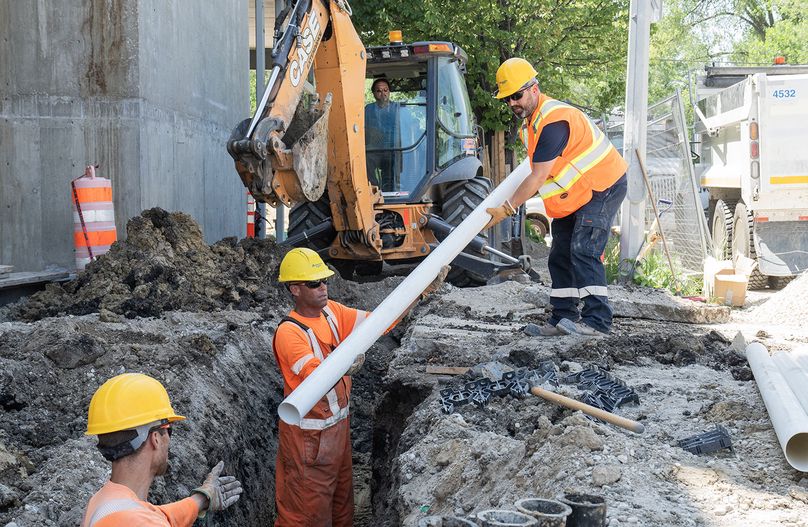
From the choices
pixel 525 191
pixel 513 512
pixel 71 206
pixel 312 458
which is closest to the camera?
pixel 513 512

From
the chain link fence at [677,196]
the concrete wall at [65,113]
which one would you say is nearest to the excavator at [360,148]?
the concrete wall at [65,113]

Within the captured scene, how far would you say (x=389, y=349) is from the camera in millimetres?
8859

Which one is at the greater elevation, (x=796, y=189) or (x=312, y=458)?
(x=796, y=189)

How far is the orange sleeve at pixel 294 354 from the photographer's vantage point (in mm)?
4949

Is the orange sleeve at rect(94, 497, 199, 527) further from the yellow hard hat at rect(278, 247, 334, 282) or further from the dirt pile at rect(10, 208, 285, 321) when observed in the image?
the dirt pile at rect(10, 208, 285, 321)

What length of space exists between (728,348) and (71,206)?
6.20 m

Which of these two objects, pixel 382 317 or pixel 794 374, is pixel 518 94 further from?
pixel 794 374

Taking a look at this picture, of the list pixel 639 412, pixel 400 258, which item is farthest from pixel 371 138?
pixel 639 412

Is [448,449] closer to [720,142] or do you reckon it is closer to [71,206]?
[71,206]

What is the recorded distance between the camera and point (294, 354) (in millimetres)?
5008

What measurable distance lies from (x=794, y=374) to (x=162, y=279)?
4.91 metres

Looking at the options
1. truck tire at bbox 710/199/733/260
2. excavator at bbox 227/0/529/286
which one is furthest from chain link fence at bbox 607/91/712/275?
excavator at bbox 227/0/529/286

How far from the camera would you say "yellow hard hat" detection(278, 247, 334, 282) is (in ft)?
16.9

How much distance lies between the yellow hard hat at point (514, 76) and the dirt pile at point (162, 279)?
119 inches
